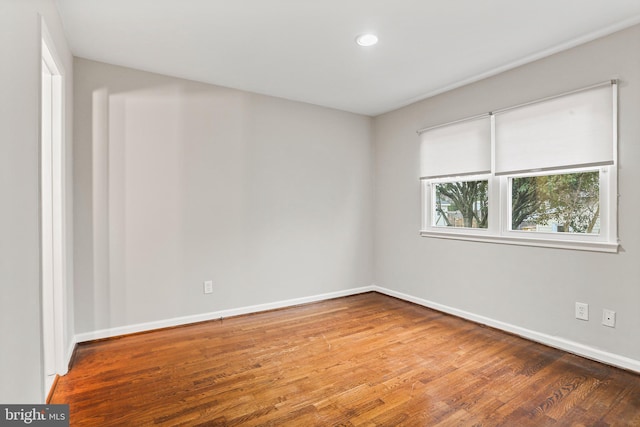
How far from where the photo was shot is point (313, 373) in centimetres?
244

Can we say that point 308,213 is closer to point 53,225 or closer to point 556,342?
point 53,225

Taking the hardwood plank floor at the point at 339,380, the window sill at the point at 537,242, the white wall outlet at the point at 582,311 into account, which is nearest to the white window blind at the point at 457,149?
the window sill at the point at 537,242

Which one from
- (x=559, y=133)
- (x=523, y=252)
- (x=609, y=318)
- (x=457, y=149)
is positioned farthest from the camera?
(x=457, y=149)

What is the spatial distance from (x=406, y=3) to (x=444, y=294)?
2934mm

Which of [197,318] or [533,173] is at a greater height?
[533,173]

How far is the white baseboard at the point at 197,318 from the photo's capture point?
303cm

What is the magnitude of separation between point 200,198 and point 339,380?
2.22m

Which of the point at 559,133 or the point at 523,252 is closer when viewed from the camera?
the point at 559,133

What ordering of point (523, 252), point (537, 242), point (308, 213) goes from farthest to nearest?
1. point (308, 213)
2. point (523, 252)
3. point (537, 242)

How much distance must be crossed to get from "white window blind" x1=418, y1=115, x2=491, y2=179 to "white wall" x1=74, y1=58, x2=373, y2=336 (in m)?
1.02

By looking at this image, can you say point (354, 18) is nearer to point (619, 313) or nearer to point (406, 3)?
point (406, 3)

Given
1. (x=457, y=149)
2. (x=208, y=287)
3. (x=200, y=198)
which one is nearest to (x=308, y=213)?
(x=200, y=198)

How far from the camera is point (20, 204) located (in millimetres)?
1417

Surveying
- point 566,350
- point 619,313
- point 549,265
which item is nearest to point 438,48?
point 549,265
